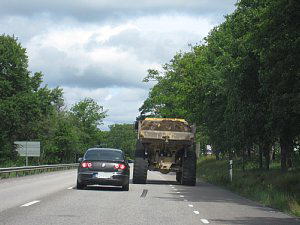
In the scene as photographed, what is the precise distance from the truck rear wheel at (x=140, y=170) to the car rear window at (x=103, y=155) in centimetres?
517

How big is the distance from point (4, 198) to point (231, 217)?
275 inches

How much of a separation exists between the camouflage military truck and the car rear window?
207 inches

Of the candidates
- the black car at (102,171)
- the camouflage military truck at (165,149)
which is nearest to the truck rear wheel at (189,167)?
the camouflage military truck at (165,149)

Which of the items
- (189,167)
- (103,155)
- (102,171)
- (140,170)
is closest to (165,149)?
(189,167)

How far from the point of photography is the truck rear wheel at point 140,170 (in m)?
27.1

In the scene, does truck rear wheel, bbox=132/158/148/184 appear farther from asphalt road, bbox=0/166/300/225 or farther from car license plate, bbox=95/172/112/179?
A: asphalt road, bbox=0/166/300/225

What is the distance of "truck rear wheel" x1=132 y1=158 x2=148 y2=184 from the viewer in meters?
27.1

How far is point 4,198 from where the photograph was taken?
1706 cm

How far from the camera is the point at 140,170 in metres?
27.1

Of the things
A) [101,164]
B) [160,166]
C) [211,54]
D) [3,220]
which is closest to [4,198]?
[101,164]

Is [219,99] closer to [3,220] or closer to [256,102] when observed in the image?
[256,102]

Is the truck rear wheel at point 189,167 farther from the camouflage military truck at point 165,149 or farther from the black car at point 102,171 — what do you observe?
the black car at point 102,171

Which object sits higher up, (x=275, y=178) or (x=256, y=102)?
(x=256, y=102)

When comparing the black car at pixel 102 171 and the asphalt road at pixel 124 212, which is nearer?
the asphalt road at pixel 124 212
